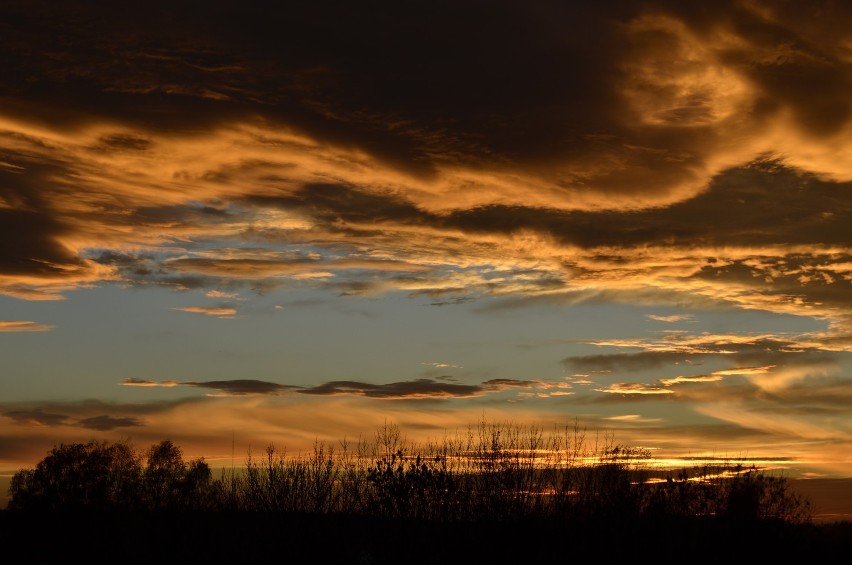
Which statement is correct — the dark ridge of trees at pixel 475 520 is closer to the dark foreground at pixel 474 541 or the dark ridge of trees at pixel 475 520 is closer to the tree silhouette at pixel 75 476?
the dark foreground at pixel 474 541

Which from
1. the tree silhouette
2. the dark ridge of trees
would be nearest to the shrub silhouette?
the tree silhouette

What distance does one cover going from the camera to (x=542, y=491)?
30.4 meters

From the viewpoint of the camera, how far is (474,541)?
27609 millimetres

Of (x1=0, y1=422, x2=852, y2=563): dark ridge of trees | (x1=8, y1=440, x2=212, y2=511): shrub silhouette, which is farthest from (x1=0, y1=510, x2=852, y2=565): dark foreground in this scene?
(x1=8, y1=440, x2=212, y2=511): shrub silhouette

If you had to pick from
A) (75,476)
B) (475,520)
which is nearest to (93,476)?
(75,476)

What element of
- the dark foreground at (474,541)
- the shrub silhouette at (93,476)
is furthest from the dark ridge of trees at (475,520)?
the shrub silhouette at (93,476)

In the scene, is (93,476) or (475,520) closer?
(475,520)

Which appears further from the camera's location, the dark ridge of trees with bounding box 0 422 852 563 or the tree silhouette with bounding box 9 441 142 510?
the tree silhouette with bounding box 9 441 142 510

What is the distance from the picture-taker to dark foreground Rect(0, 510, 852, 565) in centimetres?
2592

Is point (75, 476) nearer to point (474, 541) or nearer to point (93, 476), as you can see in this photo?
point (93, 476)

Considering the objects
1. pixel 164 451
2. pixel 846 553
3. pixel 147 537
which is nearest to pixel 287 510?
pixel 147 537

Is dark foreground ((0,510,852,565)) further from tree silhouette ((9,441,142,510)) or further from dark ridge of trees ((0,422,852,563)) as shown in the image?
tree silhouette ((9,441,142,510))

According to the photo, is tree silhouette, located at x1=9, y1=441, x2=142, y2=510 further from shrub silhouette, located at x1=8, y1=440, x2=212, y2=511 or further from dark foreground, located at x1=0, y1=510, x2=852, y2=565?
dark foreground, located at x1=0, y1=510, x2=852, y2=565

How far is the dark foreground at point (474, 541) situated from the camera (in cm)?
2592
